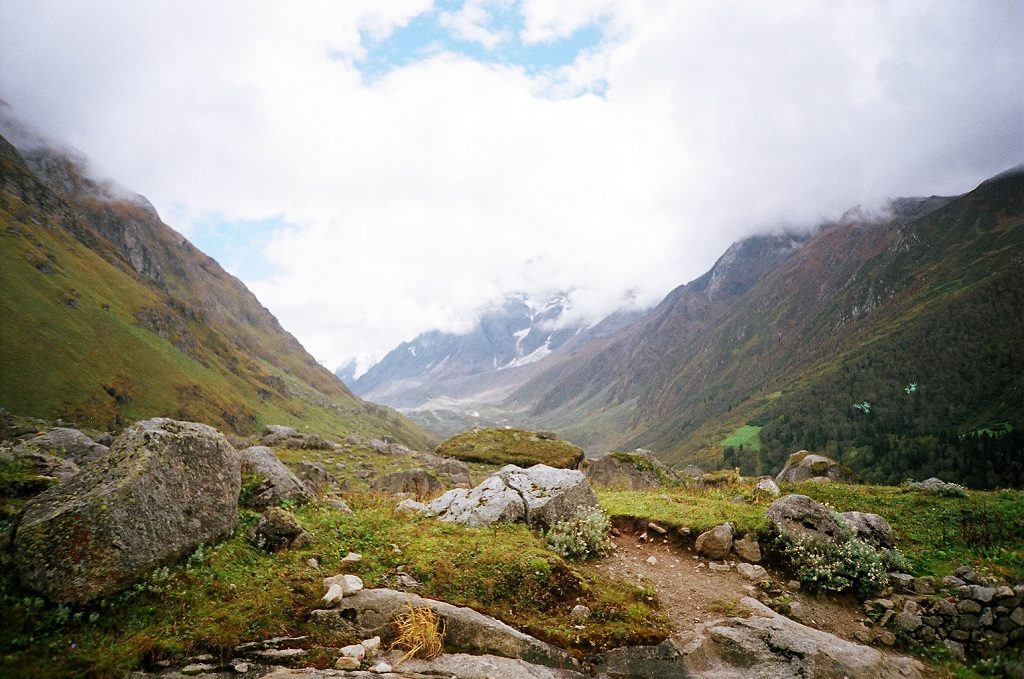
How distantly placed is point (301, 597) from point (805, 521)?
16.3 meters

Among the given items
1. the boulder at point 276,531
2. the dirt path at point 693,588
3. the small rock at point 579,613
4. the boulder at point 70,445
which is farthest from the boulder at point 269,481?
the boulder at point 70,445

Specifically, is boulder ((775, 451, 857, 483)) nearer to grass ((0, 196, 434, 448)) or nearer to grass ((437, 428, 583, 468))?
grass ((437, 428, 583, 468))

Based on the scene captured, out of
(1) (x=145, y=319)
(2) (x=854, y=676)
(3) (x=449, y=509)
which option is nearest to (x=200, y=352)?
(1) (x=145, y=319)

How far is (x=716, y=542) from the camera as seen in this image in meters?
16.8

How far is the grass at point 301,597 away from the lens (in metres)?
7.93

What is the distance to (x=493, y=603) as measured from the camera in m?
11.6

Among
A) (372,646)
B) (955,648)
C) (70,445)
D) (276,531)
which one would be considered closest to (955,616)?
(955,648)

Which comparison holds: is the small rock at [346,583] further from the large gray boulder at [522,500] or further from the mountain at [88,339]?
the mountain at [88,339]

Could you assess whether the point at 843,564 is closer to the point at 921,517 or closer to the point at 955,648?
the point at 955,648

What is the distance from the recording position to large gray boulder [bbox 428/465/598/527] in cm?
1786

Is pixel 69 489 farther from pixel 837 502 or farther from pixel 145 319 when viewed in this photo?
pixel 145 319

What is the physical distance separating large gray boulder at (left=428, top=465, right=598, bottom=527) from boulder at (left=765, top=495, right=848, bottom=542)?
6.91 meters

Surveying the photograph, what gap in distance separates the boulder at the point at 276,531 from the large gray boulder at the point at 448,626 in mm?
3231

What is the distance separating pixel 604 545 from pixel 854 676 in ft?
26.1
